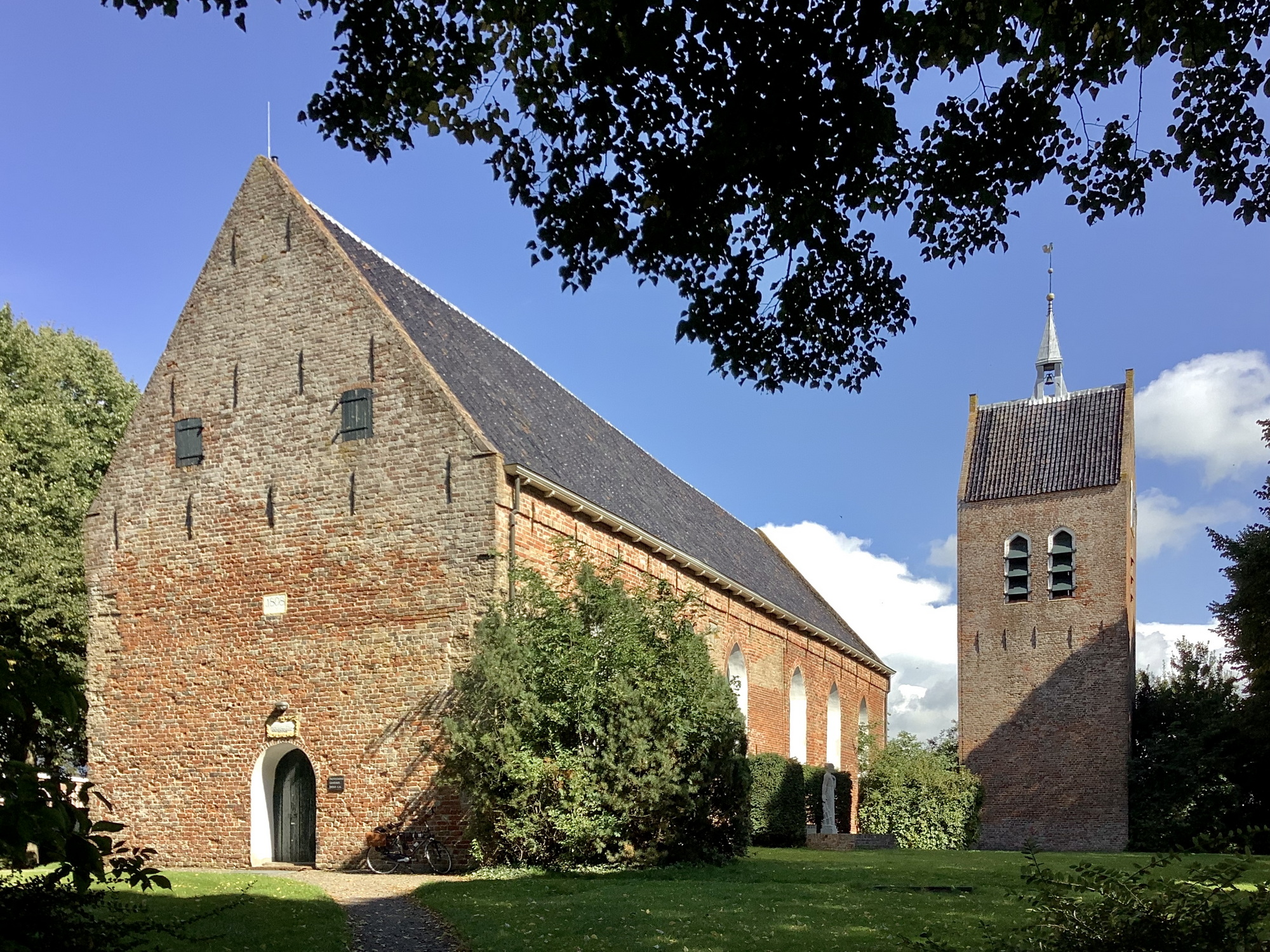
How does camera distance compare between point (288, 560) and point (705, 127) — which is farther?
point (288, 560)

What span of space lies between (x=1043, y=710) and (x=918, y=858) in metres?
21.1

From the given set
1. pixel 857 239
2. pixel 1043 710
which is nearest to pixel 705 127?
pixel 857 239

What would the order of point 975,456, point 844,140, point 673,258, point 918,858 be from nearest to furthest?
point 844,140 < point 673,258 < point 918,858 < point 975,456

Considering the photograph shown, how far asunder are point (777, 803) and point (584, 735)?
12.8 metres

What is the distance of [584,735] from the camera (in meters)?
18.0

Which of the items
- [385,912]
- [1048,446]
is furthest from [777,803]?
[1048,446]

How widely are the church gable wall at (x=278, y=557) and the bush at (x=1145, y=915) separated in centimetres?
1207

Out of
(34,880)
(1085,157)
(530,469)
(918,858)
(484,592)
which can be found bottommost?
(918,858)

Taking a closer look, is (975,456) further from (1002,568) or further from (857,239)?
(857,239)

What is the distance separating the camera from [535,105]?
10.2 metres

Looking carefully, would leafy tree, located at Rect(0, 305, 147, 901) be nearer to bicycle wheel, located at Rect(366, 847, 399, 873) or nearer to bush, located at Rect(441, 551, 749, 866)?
bicycle wheel, located at Rect(366, 847, 399, 873)

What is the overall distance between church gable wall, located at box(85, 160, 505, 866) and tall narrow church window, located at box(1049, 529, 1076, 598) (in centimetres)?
3073

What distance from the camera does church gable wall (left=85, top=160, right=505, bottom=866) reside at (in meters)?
19.8

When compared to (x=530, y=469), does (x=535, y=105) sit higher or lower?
higher
